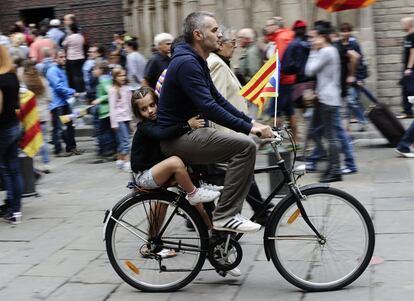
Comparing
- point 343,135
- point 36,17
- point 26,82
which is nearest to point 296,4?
point 343,135

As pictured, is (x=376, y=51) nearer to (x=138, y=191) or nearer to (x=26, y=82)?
(x=26, y=82)

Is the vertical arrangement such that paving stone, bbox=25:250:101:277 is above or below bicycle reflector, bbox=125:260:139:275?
below

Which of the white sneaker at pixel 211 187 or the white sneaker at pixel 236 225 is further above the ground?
the white sneaker at pixel 211 187

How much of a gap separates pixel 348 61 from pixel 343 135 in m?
1.41

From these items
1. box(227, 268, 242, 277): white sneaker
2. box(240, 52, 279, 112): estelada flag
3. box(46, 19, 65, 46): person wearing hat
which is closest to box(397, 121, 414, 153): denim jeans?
box(240, 52, 279, 112): estelada flag

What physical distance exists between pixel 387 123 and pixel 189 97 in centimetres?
587

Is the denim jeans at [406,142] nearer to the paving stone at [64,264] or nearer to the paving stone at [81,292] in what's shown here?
the paving stone at [64,264]

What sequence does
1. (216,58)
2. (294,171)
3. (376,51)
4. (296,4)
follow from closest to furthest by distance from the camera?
(294,171) < (216,58) < (296,4) < (376,51)

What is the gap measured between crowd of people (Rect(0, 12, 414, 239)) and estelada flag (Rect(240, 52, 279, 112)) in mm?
211

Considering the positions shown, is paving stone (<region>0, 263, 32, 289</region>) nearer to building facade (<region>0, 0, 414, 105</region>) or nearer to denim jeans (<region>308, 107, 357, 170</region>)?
denim jeans (<region>308, 107, 357, 170</region>)

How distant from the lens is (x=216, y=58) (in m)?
6.43

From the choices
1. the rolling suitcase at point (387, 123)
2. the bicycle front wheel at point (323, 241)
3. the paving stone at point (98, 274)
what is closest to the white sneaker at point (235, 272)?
the bicycle front wheel at point (323, 241)

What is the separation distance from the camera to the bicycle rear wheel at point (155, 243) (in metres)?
5.25

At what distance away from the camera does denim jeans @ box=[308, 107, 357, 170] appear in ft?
29.2
